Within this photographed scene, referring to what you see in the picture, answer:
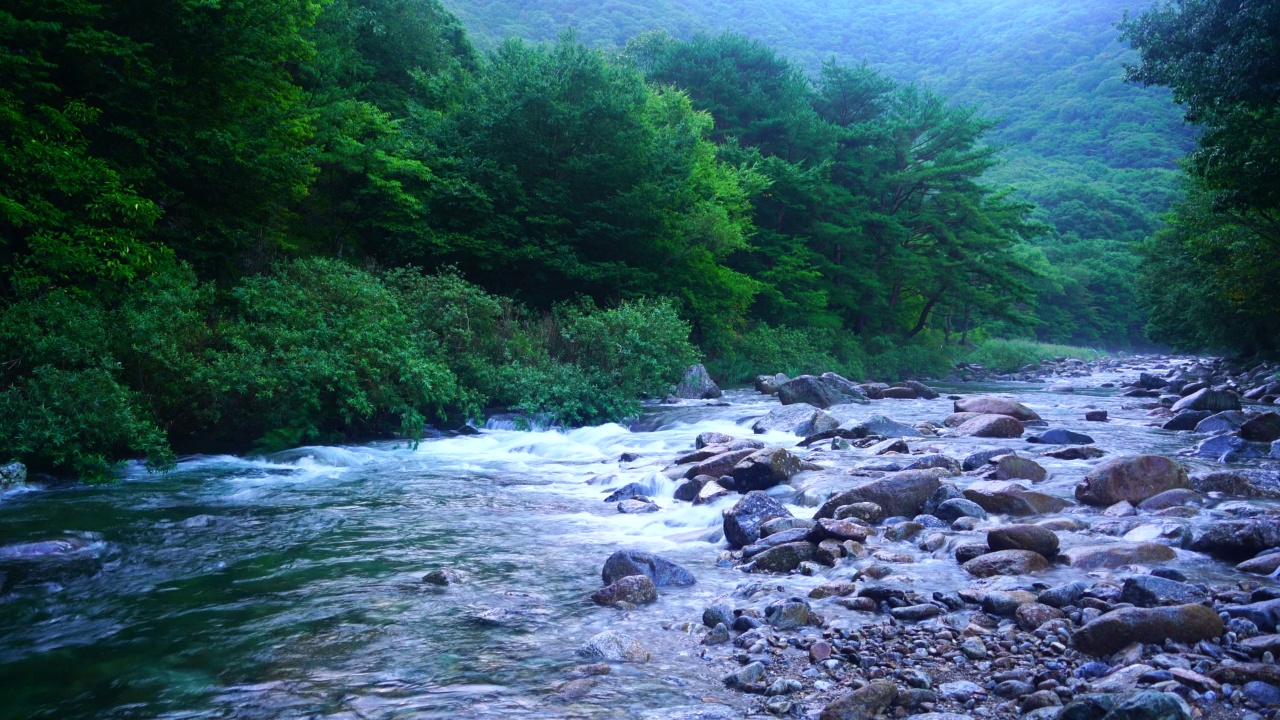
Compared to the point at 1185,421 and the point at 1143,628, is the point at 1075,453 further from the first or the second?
the point at 1143,628

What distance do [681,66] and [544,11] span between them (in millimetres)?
40522

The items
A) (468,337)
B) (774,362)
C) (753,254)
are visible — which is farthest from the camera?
(753,254)

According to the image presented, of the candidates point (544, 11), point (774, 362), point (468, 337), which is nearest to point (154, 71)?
point (468, 337)

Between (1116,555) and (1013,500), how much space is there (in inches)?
76.9

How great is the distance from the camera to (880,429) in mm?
14062

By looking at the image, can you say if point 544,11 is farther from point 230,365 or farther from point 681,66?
point 230,365

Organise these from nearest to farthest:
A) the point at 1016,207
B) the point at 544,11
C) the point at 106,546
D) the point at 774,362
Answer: the point at 106,546, the point at 774,362, the point at 1016,207, the point at 544,11

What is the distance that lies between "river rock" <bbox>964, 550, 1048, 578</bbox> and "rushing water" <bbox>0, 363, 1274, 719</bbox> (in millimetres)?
145

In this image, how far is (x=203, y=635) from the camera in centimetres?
494

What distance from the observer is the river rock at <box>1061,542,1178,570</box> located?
5.80 m

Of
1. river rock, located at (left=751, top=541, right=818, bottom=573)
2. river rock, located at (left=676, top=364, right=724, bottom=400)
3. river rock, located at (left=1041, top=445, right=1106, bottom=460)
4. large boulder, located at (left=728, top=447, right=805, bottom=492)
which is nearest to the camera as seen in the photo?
river rock, located at (left=751, top=541, right=818, bottom=573)

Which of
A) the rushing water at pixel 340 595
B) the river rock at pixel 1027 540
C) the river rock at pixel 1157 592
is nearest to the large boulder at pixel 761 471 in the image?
the rushing water at pixel 340 595

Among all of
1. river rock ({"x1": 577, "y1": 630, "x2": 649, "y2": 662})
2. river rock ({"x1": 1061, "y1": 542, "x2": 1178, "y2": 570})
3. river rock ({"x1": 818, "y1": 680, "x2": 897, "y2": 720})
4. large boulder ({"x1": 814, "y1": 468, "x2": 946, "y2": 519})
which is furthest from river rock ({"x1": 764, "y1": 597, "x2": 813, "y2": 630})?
large boulder ({"x1": 814, "y1": 468, "x2": 946, "y2": 519})

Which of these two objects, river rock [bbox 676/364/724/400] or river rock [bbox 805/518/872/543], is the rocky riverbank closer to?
river rock [bbox 805/518/872/543]
